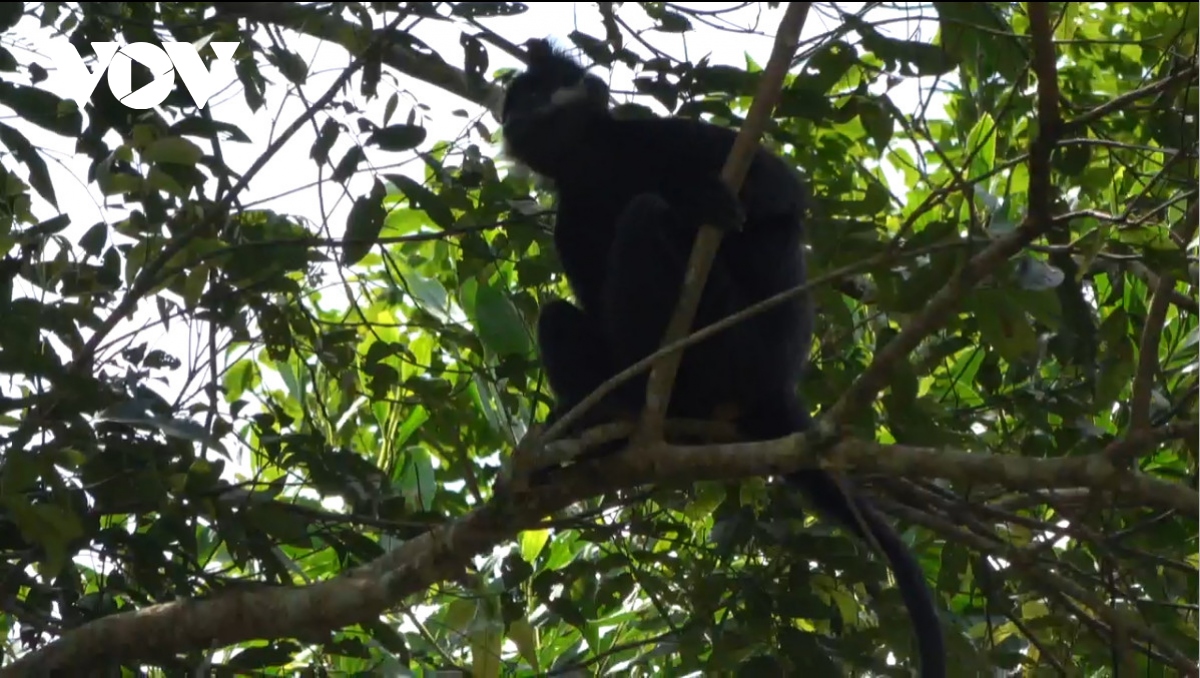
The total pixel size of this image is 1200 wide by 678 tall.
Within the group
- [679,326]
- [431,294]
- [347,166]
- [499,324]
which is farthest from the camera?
[431,294]

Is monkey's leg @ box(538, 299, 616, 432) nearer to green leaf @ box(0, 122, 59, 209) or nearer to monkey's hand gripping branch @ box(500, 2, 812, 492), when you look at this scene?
monkey's hand gripping branch @ box(500, 2, 812, 492)

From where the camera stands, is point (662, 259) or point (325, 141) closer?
point (325, 141)

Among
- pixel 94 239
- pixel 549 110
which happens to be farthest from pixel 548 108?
pixel 94 239

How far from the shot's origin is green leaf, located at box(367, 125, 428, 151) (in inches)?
110

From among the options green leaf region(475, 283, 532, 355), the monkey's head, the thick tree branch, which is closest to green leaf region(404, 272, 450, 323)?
green leaf region(475, 283, 532, 355)

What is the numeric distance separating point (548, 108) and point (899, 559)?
1.51 metres

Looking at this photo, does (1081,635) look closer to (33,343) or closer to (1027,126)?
(1027,126)

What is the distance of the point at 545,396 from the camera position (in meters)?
3.82

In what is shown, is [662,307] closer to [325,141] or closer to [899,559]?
[899,559]

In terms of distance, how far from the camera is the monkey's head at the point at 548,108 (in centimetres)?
381

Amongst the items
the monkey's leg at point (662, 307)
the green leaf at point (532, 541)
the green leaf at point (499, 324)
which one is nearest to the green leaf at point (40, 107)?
the monkey's leg at point (662, 307)

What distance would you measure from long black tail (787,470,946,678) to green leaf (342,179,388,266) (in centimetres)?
115

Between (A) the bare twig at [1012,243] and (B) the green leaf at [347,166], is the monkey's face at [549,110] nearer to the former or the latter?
(B) the green leaf at [347,166]

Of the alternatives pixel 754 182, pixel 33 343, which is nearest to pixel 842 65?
pixel 754 182
